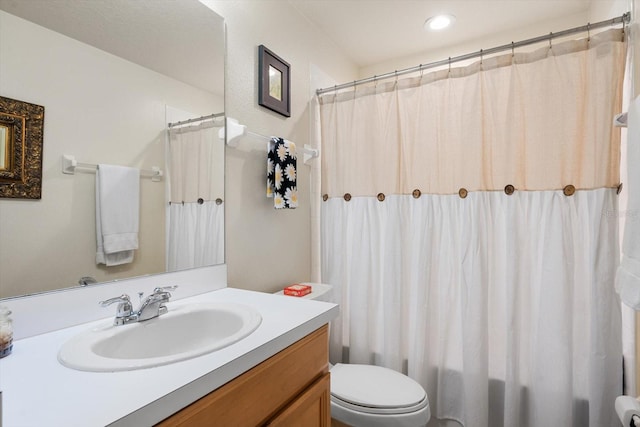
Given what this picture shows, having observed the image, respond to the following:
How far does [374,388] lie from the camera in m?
1.43

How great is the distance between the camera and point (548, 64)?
1.45 metres

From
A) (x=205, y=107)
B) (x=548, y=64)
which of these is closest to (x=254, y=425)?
(x=205, y=107)

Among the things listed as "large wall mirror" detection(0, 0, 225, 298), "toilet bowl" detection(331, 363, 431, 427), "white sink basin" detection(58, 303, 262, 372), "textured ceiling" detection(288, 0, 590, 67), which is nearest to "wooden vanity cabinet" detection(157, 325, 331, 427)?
"white sink basin" detection(58, 303, 262, 372)

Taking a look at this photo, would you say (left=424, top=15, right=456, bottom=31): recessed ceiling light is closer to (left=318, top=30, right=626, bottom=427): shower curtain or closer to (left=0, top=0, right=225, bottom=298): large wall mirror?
(left=318, top=30, right=626, bottom=427): shower curtain

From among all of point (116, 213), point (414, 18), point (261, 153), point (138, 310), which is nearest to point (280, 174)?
point (261, 153)

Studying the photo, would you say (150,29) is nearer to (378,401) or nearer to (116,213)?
(116,213)

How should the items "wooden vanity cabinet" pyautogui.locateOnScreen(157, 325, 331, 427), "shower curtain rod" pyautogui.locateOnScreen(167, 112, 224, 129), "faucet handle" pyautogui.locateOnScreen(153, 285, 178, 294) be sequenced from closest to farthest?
"wooden vanity cabinet" pyautogui.locateOnScreen(157, 325, 331, 427), "faucet handle" pyautogui.locateOnScreen(153, 285, 178, 294), "shower curtain rod" pyautogui.locateOnScreen(167, 112, 224, 129)

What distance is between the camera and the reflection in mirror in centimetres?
80

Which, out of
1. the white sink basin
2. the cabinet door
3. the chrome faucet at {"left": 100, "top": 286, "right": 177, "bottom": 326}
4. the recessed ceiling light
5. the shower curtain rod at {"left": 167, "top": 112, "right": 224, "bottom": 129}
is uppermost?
the recessed ceiling light

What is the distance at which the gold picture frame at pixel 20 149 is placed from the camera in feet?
2.64

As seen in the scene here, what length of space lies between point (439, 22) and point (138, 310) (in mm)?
2298

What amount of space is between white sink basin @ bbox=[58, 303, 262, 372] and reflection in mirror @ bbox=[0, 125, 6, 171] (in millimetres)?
484

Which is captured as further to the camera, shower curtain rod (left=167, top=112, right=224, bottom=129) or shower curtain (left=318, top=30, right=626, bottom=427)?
shower curtain (left=318, top=30, right=626, bottom=427)

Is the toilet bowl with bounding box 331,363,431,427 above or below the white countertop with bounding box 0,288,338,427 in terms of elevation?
below
